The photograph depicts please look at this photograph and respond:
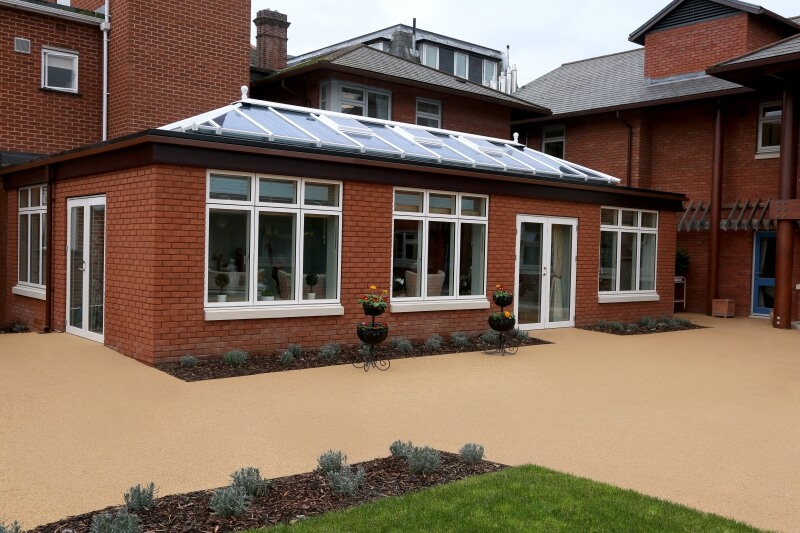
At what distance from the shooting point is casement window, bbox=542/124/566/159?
22484mm

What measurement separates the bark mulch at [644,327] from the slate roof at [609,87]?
6018 mm

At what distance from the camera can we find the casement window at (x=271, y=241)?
9.70m

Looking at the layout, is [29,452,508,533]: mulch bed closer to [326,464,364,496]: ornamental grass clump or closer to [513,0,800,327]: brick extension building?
[326,464,364,496]: ornamental grass clump

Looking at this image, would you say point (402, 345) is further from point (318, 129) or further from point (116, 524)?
point (116, 524)

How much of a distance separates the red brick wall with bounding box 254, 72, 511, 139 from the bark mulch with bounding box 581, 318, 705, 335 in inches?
299

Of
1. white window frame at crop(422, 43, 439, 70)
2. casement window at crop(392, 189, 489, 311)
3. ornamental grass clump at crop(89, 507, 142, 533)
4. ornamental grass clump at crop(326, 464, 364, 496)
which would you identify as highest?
white window frame at crop(422, 43, 439, 70)

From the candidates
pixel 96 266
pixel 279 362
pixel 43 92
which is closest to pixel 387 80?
pixel 43 92

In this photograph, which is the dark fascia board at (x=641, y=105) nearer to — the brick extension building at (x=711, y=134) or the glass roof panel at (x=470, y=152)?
the brick extension building at (x=711, y=134)

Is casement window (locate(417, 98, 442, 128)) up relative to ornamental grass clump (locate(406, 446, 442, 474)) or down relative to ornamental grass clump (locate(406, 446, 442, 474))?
up

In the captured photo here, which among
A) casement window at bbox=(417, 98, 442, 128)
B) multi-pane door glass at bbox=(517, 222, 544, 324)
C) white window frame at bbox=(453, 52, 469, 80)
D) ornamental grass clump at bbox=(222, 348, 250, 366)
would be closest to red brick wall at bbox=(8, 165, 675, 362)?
ornamental grass clump at bbox=(222, 348, 250, 366)

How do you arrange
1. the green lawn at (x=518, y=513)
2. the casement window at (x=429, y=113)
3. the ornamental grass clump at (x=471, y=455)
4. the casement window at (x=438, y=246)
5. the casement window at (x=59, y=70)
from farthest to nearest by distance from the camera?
the casement window at (x=429, y=113) → the casement window at (x=59, y=70) → the casement window at (x=438, y=246) → the ornamental grass clump at (x=471, y=455) → the green lawn at (x=518, y=513)

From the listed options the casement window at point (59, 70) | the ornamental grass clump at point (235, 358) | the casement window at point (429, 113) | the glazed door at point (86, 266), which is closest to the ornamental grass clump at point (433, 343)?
the ornamental grass clump at point (235, 358)

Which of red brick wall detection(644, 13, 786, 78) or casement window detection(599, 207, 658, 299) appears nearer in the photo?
casement window detection(599, 207, 658, 299)

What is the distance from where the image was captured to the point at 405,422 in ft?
22.5
